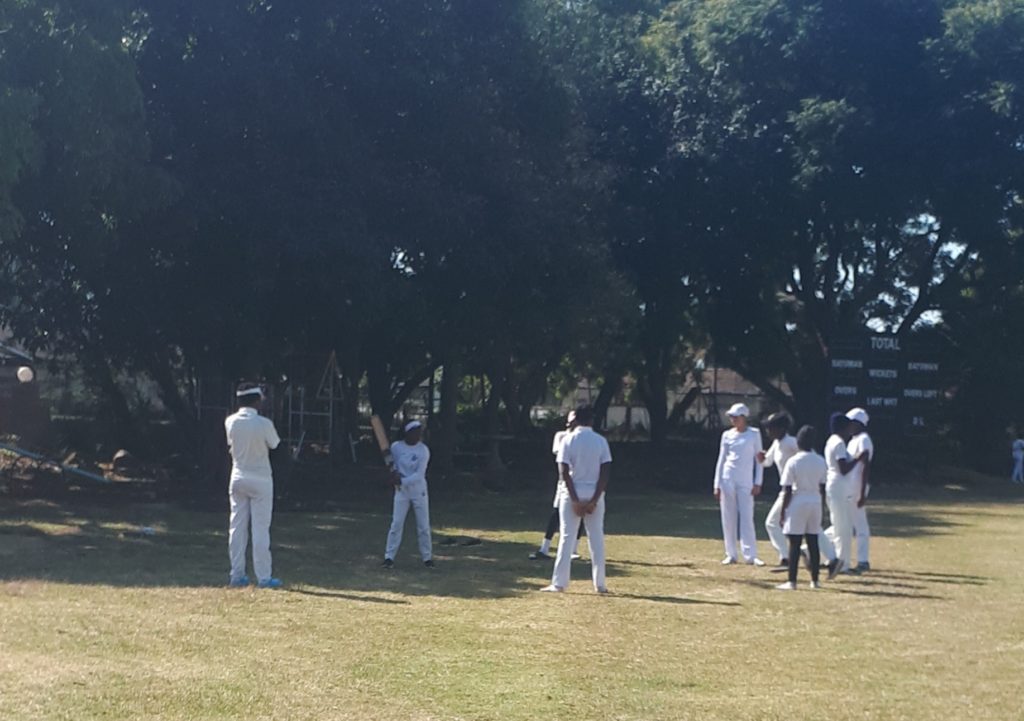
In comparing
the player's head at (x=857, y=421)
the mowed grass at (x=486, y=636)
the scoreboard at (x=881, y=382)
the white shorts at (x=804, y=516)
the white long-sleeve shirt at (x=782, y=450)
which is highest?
the scoreboard at (x=881, y=382)

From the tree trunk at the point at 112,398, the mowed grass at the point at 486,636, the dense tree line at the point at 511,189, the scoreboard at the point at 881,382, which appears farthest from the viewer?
the scoreboard at the point at 881,382

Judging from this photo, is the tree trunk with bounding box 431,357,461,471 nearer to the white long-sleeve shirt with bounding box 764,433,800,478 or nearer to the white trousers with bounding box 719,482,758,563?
the white trousers with bounding box 719,482,758,563

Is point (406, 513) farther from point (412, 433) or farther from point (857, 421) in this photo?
point (857, 421)

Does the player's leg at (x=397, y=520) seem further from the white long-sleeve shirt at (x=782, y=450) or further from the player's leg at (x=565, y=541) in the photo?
the white long-sleeve shirt at (x=782, y=450)

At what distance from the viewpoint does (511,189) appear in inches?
1037

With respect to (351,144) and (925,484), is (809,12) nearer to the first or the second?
(925,484)

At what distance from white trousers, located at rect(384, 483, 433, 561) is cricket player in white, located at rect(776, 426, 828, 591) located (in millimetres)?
4253

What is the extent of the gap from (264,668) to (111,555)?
8.29m

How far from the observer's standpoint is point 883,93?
36594 millimetres

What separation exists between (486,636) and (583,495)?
305 cm

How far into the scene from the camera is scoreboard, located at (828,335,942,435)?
35281 millimetres

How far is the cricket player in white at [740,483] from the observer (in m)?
17.0

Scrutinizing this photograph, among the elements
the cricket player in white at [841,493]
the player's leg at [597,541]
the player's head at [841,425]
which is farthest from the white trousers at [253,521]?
the player's head at [841,425]

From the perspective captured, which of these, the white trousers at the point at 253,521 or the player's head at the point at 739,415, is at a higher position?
the player's head at the point at 739,415
